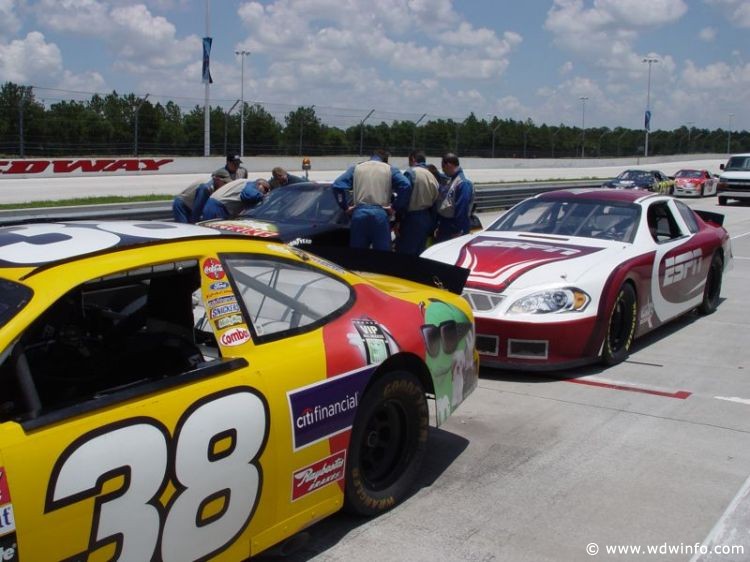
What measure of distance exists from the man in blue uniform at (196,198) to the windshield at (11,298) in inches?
310

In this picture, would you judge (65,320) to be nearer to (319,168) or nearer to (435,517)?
(435,517)

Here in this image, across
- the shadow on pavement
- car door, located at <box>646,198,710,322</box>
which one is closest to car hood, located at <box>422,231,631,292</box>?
car door, located at <box>646,198,710,322</box>

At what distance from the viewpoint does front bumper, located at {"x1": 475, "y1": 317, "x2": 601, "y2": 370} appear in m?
6.30

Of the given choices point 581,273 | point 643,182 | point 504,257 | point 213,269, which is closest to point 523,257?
point 504,257

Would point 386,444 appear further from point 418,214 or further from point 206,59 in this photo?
point 206,59

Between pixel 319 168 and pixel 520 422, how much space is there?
37.0 m

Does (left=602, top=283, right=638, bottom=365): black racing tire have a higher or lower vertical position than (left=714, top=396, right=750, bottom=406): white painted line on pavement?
higher

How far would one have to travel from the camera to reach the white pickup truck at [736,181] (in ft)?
92.4

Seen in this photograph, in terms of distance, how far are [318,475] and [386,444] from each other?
0.69 m

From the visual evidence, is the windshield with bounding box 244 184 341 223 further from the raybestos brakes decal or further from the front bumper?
the front bumper

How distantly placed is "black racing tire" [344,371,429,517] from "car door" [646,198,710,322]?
4.00 m

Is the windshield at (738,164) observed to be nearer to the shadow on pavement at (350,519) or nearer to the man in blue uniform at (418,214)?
the man in blue uniform at (418,214)

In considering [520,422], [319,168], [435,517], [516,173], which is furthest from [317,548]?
[516,173]

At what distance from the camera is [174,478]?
2832 millimetres
